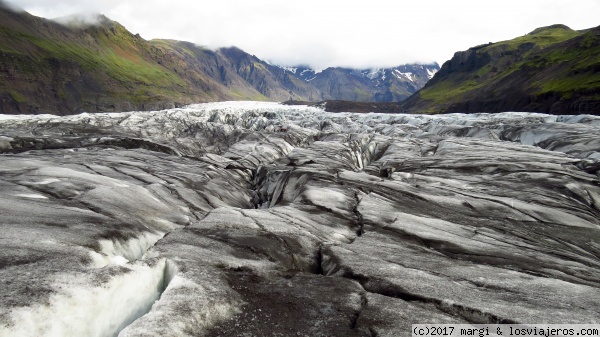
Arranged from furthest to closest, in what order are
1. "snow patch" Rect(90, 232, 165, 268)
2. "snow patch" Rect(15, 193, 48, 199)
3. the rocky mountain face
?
"snow patch" Rect(15, 193, 48, 199), "snow patch" Rect(90, 232, 165, 268), the rocky mountain face

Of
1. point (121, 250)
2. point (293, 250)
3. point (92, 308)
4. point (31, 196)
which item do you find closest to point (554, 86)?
point (293, 250)

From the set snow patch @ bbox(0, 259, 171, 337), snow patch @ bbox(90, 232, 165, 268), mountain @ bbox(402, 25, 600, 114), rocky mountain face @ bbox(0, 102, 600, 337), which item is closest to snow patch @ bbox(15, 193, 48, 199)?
rocky mountain face @ bbox(0, 102, 600, 337)

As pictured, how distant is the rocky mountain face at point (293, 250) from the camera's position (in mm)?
8711

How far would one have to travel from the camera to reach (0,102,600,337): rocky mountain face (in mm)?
8711

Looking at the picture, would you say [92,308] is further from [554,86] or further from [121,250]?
[554,86]

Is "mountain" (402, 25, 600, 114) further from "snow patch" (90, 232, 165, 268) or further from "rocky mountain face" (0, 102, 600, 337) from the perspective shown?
"snow patch" (90, 232, 165, 268)

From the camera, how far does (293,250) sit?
46.9 feet

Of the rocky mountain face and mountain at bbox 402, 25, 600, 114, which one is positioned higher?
mountain at bbox 402, 25, 600, 114

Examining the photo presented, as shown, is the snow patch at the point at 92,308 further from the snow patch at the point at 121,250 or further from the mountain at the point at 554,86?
the mountain at the point at 554,86

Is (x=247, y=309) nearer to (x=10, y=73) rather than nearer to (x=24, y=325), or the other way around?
(x=24, y=325)

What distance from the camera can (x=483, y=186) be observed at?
28188 mm

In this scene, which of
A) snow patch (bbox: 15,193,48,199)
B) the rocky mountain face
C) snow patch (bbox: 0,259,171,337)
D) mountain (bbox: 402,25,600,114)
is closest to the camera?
snow patch (bbox: 0,259,171,337)

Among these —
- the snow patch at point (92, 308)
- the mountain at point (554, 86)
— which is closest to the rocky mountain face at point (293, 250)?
the snow patch at point (92, 308)

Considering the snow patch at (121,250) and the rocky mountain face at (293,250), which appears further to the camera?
the snow patch at (121,250)
